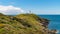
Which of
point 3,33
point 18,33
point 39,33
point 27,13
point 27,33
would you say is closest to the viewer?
point 3,33

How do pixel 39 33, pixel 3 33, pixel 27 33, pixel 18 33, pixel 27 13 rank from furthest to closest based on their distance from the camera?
pixel 27 13
pixel 39 33
pixel 27 33
pixel 18 33
pixel 3 33

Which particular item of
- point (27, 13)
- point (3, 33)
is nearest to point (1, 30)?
point (3, 33)

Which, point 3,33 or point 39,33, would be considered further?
point 39,33

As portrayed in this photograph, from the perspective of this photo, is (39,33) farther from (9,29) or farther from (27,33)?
(9,29)

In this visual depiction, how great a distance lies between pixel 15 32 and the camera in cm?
3203

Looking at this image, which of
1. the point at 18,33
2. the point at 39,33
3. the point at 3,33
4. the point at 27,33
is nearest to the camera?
the point at 3,33

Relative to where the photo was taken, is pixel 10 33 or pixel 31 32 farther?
pixel 31 32

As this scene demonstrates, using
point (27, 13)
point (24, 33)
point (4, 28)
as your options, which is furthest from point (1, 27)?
point (27, 13)

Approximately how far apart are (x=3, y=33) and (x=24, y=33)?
14.9 ft

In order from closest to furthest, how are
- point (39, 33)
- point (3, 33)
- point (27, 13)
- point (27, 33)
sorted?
1. point (3, 33)
2. point (27, 33)
3. point (39, 33)
4. point (27, 13)

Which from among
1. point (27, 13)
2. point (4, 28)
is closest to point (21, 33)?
point (4, 28)

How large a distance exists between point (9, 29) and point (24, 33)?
2.74m

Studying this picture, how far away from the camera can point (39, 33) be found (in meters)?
38.5

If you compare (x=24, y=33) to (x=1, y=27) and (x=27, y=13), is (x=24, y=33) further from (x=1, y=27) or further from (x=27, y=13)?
(x=27, y=13)
